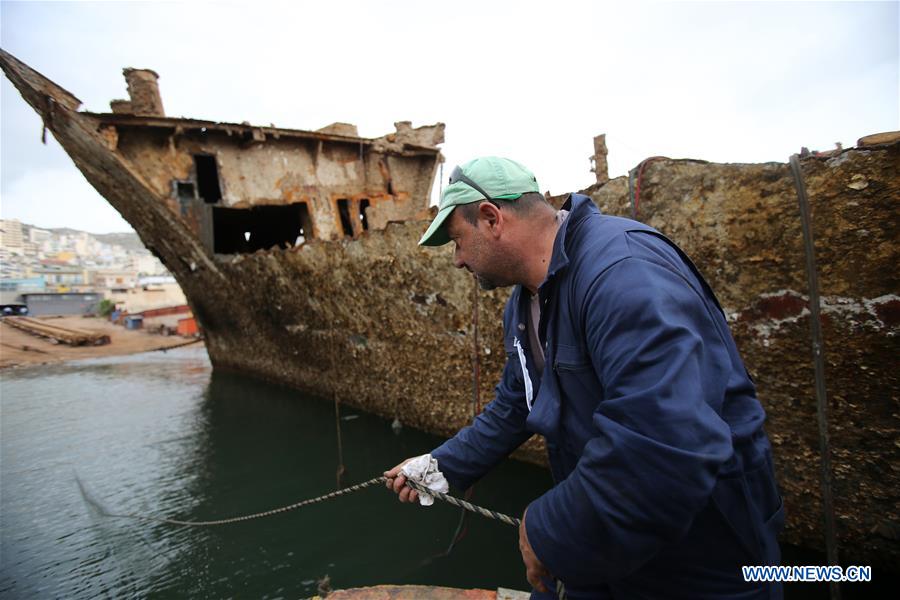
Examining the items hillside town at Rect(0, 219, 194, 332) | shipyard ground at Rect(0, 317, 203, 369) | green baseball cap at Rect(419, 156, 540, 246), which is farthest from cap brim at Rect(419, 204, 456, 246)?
hillside town at Rect(0, 219, 194, 332)

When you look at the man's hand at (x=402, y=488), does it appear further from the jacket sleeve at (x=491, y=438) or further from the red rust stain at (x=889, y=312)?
the red rust stain at (x=889, y=312)

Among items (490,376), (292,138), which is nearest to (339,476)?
(490,376)

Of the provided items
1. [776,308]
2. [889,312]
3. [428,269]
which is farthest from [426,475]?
[428,269]

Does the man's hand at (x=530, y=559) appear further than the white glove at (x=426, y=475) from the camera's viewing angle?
No

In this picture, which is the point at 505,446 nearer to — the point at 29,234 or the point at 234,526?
the point at 234,526

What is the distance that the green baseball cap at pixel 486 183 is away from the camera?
1.33 m

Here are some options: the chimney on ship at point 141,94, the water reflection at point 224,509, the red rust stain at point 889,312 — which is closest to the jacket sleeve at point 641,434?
the red rust stain at point 889,312

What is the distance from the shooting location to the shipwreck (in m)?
2.35

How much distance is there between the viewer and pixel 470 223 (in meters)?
1.38

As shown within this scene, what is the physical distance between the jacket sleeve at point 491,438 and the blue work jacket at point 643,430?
14.6 inches

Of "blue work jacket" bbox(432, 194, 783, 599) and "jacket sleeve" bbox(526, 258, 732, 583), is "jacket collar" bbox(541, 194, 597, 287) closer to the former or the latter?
"blue work jacket" bbox(432, 194, 783, 599)

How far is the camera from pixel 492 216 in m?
1.35

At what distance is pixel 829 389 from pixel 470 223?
8.11 feet

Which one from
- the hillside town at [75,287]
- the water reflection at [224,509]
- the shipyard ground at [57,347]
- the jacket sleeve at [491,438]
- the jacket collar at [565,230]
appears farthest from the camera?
the hillside town at [75,287]
